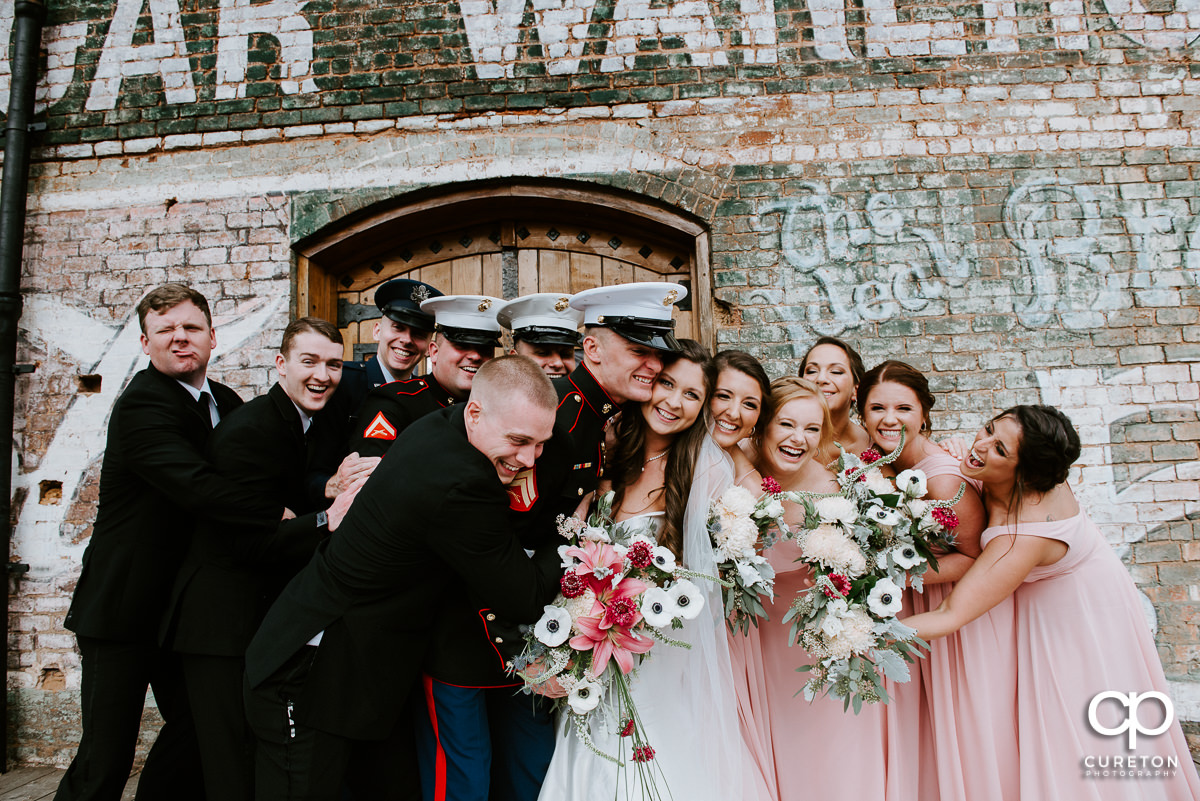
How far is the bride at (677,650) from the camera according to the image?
246 cm

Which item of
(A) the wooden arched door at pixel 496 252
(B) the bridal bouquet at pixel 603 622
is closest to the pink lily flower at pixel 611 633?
(B) the bridal bouquet at pixel 603 622

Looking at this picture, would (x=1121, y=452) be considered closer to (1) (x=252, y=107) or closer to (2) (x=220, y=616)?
(2) (x=220, y=616)

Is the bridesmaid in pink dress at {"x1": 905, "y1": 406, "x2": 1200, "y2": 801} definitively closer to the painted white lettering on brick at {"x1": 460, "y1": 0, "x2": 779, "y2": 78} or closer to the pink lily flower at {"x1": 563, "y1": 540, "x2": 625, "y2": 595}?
the pink lily flower at {"x1": 563, "y1": 540, "x2": 625, "y2": 595}

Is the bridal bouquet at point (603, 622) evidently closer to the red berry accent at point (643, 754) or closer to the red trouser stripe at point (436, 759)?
the red berry accent at point (643, 754)

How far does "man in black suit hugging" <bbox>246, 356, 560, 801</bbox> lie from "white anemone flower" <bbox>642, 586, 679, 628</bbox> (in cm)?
34

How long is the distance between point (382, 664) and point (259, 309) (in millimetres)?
3249

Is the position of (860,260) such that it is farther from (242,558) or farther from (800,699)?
(242,558)

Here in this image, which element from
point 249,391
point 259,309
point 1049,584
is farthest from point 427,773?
point 259,309

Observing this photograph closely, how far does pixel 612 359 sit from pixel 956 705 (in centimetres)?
218

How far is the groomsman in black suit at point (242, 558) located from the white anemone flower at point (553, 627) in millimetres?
949

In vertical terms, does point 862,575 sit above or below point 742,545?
below

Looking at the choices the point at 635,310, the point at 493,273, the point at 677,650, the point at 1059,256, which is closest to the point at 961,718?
the point at 677,650

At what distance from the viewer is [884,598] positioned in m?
2.53

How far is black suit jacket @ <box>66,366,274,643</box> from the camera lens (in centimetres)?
266
